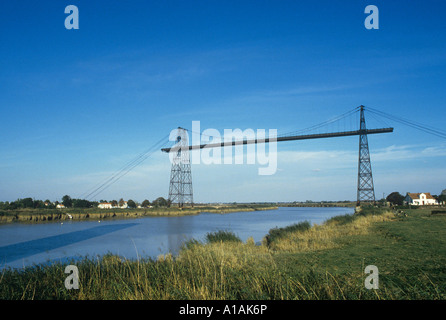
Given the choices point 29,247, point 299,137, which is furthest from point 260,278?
point 299,137

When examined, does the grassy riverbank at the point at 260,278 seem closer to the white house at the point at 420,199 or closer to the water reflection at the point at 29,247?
the water reflection at the point at 29,247

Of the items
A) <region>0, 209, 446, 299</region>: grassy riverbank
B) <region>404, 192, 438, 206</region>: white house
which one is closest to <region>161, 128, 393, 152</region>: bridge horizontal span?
<region>404, 192, 438, 206</region>: white house

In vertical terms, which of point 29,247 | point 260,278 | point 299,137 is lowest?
point 29,247

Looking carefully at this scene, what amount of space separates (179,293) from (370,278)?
3390mm

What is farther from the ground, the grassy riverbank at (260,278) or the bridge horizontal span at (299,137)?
the bridge horizontal span at (299,137)

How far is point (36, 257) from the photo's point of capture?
50.7 feet

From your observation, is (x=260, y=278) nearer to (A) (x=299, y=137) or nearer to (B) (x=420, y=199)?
(A) (x=299, y=137)

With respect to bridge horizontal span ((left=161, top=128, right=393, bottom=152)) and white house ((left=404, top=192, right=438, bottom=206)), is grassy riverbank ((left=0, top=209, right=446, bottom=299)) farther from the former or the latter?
white house ((left=404, top=192, right=438, bottom=206))

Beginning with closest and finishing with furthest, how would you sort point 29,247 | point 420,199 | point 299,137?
point 29,247
point 299,137
point 420,199

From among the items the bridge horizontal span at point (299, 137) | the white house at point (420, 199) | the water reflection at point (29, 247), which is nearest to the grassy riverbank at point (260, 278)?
the water reflection at point (29, 247)
